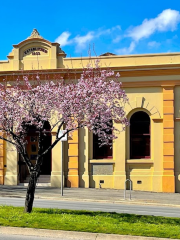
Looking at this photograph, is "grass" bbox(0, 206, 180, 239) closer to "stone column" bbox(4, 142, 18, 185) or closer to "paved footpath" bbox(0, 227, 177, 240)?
"paved footpath" bbox(0, 227, 177, 240)

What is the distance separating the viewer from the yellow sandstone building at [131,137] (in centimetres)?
1859

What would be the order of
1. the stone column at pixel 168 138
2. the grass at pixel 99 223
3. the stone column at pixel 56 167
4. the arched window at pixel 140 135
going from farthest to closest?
the stone column at pixel 56 167 → the arched window at pixel 140 135 → the stone column at pixel 168 138 → the grass at pixel 99 223

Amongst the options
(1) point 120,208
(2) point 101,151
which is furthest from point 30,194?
(2) point 101,151

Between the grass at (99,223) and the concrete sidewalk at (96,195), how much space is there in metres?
5.52

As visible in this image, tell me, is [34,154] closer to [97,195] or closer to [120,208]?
[97,195]

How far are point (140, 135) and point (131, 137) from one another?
51cm

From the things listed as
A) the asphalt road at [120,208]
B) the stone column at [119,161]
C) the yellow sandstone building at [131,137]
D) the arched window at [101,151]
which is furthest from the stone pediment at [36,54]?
the asphalt road at [120,208]

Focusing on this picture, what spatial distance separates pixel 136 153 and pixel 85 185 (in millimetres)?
3343

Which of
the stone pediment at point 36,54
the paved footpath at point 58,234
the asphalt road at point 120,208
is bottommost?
the asphalt road at point 120,208

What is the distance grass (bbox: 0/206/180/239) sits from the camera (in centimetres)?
748

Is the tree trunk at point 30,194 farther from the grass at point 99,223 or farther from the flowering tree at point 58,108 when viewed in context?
the grass at point 99,223

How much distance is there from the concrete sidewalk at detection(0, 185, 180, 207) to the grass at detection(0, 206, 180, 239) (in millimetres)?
5523

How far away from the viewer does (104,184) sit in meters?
19.2

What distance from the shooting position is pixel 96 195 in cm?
1648
